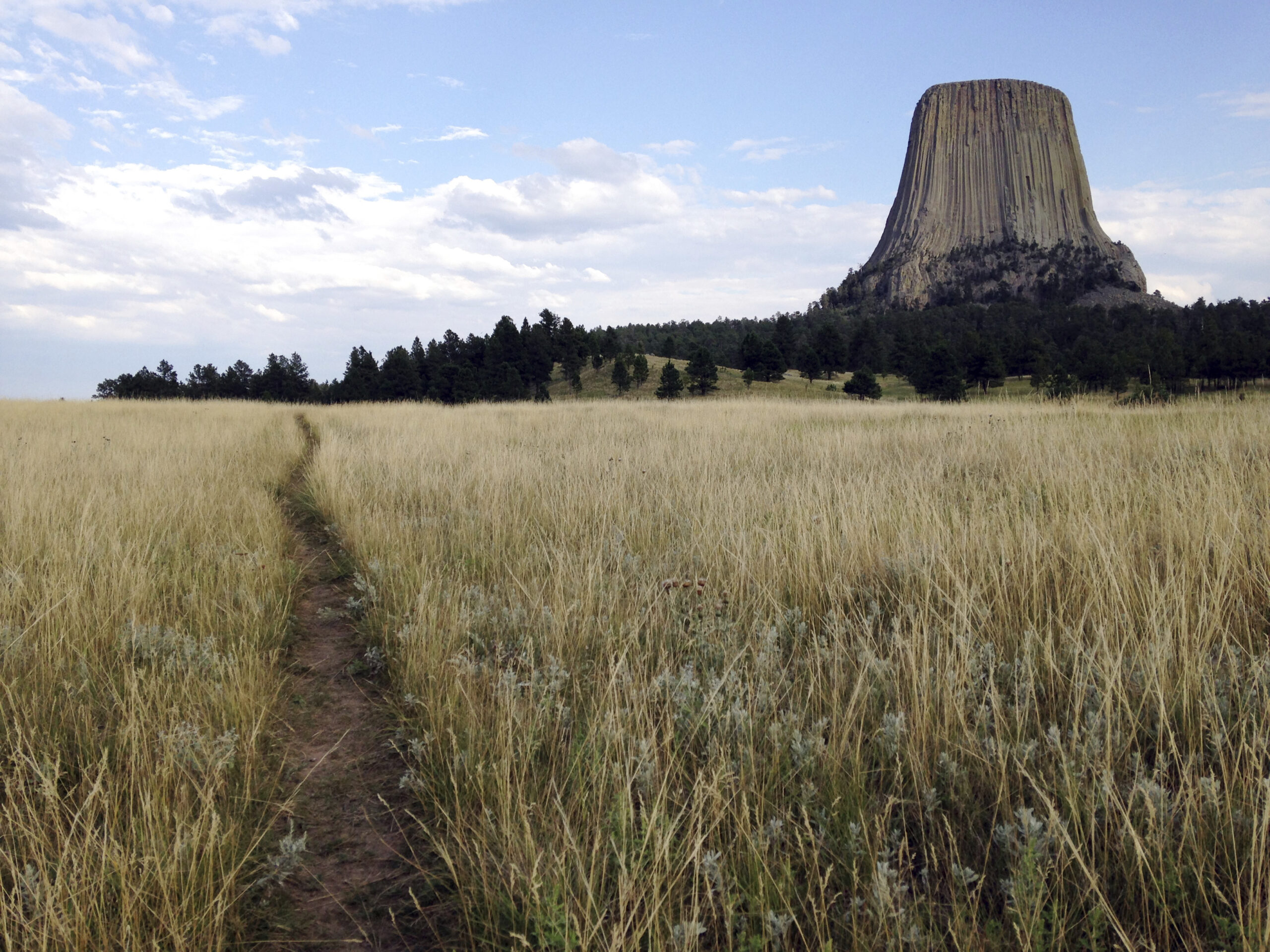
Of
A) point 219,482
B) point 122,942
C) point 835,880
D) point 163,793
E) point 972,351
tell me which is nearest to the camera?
point 122,942

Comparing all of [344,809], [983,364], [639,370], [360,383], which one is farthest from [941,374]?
[344,809]

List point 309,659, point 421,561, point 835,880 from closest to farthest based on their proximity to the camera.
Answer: point 835,880 < point 309,659 < point 421,561

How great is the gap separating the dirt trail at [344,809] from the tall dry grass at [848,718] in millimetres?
138

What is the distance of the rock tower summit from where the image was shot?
138 meters

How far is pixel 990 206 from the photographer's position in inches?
5748

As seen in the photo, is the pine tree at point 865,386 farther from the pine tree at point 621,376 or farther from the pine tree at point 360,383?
the pine tree at point 360,383

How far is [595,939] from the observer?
4.93ft

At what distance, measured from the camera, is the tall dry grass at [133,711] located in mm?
1601

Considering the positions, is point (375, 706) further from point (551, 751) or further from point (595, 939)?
point (595, 939)

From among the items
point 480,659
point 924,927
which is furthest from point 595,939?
point 480,659

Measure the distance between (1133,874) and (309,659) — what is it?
354 centimetres

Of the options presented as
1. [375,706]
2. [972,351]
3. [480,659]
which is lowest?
[375,706]

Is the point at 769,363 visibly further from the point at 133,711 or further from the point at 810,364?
the point at 133,711

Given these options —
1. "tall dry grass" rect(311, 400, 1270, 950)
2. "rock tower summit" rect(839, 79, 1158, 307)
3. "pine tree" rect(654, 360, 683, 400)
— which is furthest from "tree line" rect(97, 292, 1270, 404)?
"rock tower summit" rect(839, 79, 1158, 307)
